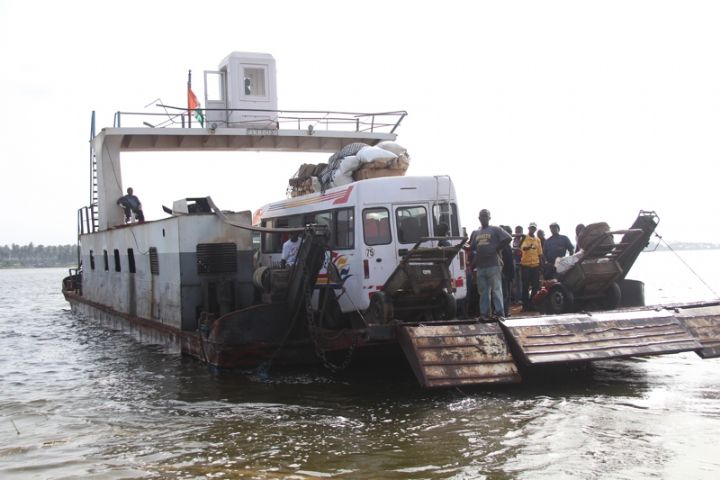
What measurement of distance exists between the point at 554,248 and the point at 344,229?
4.54 metres

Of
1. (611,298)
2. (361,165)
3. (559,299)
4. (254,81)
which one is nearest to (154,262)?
(361,165)

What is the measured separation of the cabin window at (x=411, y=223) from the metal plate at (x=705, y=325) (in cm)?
383

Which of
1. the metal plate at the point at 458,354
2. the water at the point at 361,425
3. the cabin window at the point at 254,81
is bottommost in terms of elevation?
the water at the point at 361,425

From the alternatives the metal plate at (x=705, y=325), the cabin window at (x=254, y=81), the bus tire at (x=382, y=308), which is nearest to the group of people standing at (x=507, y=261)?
the bus tire at (x=382, y=308)

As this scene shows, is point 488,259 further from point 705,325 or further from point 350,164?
point 705,325

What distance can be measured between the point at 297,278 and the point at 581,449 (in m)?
5.15

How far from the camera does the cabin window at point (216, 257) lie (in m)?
12.4

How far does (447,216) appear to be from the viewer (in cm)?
1138

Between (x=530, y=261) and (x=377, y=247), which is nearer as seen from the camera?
(x=377, y=247)

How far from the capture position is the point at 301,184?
13.9 metres

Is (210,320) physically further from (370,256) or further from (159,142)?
(159,142)

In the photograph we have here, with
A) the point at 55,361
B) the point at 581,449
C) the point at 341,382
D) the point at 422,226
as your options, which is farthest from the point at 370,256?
the point at 55,361

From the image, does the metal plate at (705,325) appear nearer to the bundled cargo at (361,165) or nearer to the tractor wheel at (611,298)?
the tractor wheel at (611,298)

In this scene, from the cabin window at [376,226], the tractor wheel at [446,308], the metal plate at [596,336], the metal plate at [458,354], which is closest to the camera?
the metal plate at [458,354]
